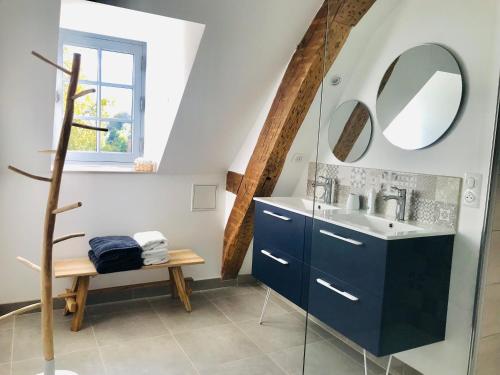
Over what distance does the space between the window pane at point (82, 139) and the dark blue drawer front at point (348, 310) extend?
1.97m

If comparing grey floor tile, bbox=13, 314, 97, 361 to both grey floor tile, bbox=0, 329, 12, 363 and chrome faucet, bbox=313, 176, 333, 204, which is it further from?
chrome faucet, bbox=313, 176, 333, 204

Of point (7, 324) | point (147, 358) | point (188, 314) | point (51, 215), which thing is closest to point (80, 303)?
point (7, 324)

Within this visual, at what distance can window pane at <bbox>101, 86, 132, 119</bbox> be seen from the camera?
10.5 feet

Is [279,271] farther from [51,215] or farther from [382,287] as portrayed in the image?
[51,215]

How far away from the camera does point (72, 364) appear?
231 cm

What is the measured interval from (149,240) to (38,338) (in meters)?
0.90

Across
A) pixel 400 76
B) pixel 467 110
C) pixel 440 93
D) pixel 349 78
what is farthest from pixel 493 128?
pixel 349 78

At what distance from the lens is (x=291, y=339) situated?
2764 millimetres

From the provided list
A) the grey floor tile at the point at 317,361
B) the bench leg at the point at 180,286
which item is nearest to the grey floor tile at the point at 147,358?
the bench leg at the point at 180,286

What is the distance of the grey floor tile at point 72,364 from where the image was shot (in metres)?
2.24

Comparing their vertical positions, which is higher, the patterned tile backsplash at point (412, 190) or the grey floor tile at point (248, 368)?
the patterned tile backsplash at point (412, 190)

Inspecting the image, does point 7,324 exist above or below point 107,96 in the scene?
below

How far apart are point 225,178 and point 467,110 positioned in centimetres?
203

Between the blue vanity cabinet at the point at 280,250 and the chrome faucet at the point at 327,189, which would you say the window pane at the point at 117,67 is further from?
the chrome faucet at the point at 327,189
